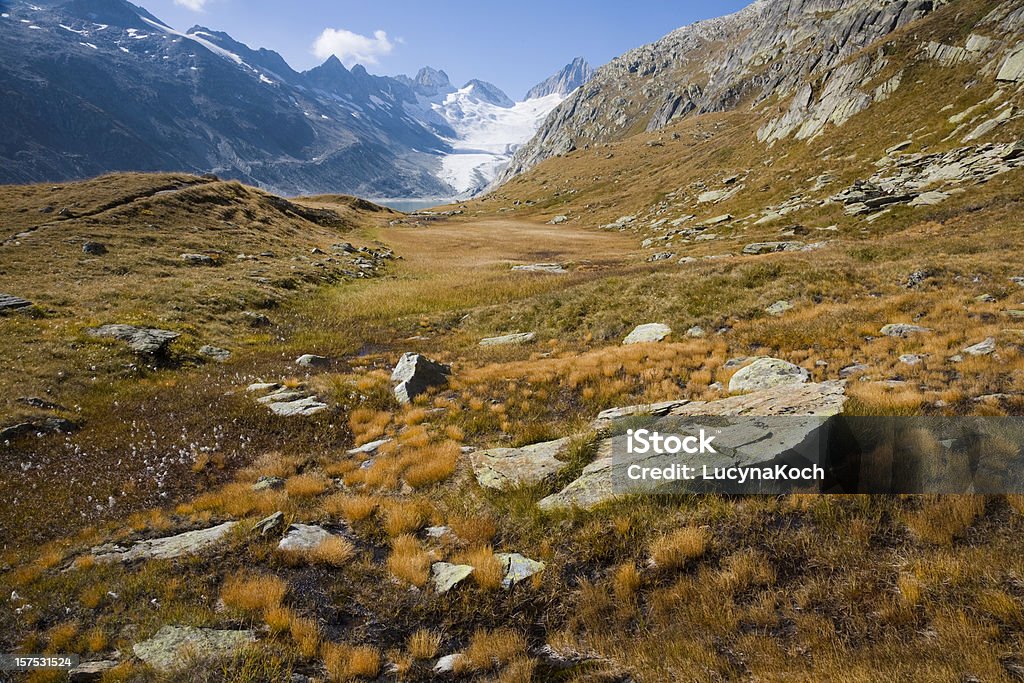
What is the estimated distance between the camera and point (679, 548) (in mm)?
5762

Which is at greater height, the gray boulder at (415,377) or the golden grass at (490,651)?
the gray boulder at (415,377)

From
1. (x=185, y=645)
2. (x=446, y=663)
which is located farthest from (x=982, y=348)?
(x=185, y=645)

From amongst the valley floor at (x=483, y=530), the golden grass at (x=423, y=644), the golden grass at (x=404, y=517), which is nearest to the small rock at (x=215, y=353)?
the valley floor at (x=483, y=530)

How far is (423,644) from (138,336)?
1987cm

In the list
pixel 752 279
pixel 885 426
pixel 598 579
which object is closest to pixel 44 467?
pixel 598 579

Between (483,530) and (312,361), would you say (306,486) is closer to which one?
(483,530)

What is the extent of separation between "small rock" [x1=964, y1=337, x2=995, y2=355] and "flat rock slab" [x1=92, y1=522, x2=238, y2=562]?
1582cm

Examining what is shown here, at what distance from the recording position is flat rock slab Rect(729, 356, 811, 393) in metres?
10.8

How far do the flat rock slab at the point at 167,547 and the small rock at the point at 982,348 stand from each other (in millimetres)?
15822

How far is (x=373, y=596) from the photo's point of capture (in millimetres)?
6066

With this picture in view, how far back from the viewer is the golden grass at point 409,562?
6230 millimetres

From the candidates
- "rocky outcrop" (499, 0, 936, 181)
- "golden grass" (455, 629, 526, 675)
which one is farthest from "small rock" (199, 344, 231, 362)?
"rocky outcrop" (499, 0, 936, 181)

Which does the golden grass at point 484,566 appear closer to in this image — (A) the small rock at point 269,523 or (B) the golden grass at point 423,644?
(B) the golden grass at point 423,644

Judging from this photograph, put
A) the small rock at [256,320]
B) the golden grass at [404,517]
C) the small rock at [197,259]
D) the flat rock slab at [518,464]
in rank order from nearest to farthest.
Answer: the golden grass at [404,517]
the flat rock slab at [518,464]
the small rock at [256,320]
the small rock at [197,259]
